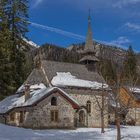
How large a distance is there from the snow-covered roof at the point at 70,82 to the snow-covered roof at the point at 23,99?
205 centimetres

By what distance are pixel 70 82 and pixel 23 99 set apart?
732cm

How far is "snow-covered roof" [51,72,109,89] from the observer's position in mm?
53737

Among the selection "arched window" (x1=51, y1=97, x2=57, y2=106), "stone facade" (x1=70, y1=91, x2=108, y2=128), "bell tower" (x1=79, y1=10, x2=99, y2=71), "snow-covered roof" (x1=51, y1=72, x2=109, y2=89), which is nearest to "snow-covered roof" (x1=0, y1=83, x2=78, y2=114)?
"arched window" (x1=51, y1=97, x2=57, y2=106)

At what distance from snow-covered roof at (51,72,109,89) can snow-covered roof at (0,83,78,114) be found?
6.74ft

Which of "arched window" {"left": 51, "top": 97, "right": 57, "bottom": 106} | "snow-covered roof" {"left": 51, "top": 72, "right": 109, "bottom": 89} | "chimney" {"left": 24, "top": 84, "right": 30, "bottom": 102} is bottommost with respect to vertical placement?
"arched window" {"left": 51, "top": 97, "right": 57, "bottom": 106}

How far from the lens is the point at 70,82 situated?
54.8m

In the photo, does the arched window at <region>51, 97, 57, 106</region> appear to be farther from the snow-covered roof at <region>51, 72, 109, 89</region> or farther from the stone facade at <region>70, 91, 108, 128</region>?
the stone facade at <region>70, 91, 108, 128</region>

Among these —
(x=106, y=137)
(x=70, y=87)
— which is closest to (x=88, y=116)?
(x=70, y=87)

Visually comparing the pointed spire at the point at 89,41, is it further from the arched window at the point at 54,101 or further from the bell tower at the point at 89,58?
the arched window at the point at 54,101

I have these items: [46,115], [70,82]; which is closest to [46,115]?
[46,115]

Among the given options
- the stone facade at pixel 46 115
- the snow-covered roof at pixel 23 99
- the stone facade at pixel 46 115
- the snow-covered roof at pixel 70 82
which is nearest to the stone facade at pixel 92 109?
the stone facade at pixel 46 115

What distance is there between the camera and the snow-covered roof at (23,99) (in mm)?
47928

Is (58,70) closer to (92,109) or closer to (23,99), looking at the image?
(92,109)

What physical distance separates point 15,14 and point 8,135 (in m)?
30.9
